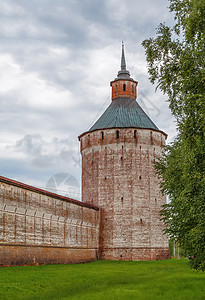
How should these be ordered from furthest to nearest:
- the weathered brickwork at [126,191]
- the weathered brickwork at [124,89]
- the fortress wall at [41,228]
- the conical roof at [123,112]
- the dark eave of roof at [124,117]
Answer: the weathered brickwork at [124,89]
the conical roof at [123,112]
the dark eave of roof at [124,117]
the weathered brickwork at [126,191]
the fortress wall at [41,228]

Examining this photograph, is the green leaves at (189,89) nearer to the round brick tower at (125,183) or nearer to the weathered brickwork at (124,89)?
the round brick tower at (125,183)

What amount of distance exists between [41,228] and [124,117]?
18.6 meters

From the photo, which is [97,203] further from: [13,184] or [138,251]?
[13,184]

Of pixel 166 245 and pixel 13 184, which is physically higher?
pixel 13 184

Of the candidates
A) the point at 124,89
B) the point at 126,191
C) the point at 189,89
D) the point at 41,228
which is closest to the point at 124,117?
the point at 124,89

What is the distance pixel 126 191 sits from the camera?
126 ft

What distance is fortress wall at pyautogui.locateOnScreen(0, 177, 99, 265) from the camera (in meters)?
22.9

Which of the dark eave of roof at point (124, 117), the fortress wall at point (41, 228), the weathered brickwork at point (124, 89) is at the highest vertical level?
the weathered brickwork at point (124, 89)

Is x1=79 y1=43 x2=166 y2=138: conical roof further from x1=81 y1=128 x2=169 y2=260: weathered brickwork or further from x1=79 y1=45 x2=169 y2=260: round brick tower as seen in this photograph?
x1=81 y1=128 x2=169 y2=260: weathered brickwork

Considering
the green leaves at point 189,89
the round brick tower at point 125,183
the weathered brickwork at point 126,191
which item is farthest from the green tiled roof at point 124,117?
the green leaves at point 189,89

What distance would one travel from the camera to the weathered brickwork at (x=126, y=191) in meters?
37.3

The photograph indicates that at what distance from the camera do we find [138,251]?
3697 cm

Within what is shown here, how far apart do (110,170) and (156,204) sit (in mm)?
5859

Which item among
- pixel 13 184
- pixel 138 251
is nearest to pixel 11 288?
pixel 13 184
